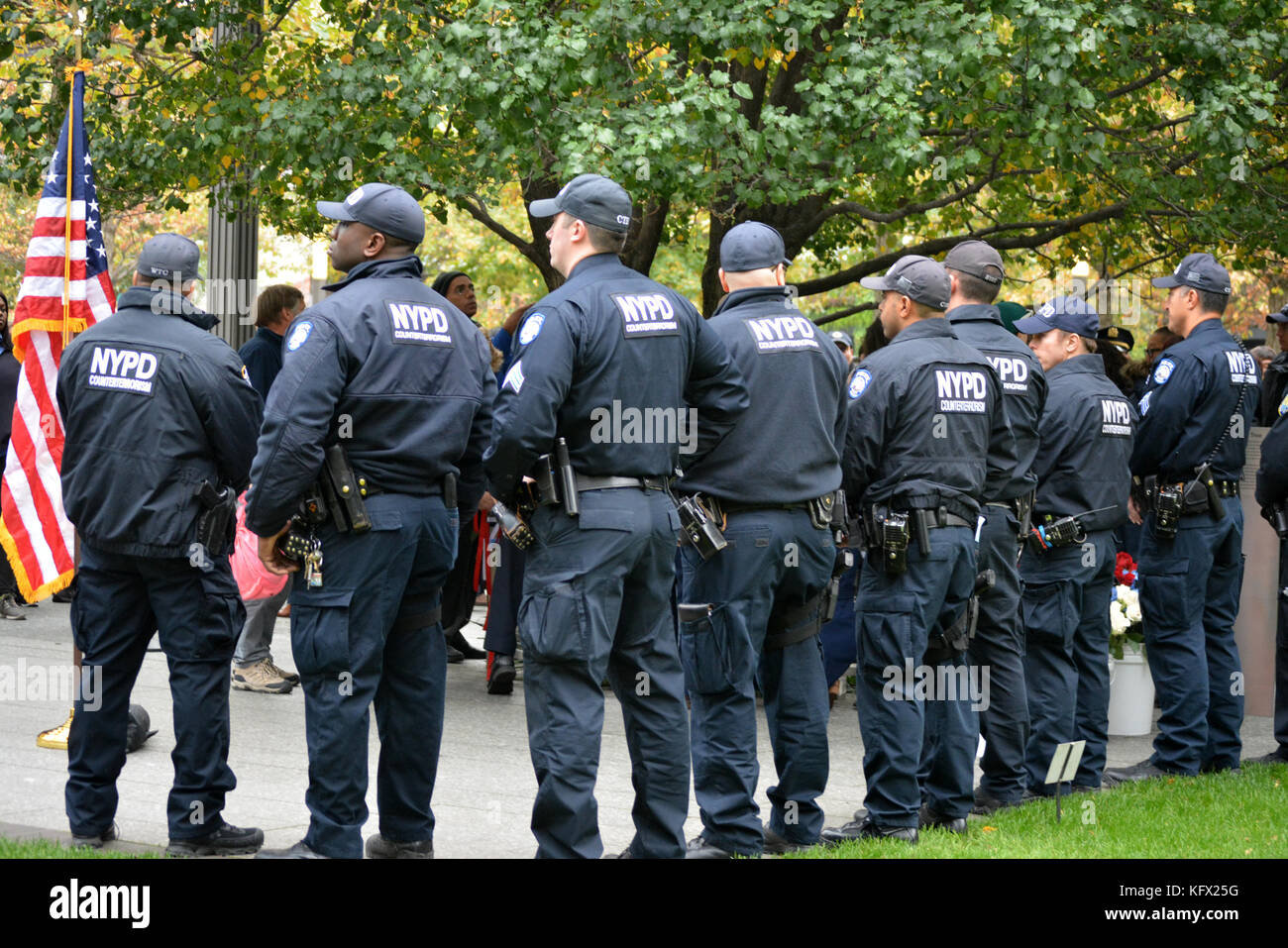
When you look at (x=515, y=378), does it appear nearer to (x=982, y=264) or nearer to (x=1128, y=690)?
(x=982, y=264)

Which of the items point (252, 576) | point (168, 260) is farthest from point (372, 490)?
point (252, 576)

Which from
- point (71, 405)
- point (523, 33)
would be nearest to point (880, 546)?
point (71, 405)

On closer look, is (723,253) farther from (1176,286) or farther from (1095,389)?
(1176,286)

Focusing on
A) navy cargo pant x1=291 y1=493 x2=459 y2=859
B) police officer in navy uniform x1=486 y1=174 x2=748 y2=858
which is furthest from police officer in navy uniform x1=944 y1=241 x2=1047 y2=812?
navy cargo pant x1=291 y1=493 x2=459 y2=859

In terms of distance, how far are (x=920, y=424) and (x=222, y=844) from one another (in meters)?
3.03

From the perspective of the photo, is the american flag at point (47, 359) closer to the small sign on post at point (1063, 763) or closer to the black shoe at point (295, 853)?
the black shoe at point (295, 853)

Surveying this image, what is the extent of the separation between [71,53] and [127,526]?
21.8 ft

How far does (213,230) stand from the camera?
12836 millimetres

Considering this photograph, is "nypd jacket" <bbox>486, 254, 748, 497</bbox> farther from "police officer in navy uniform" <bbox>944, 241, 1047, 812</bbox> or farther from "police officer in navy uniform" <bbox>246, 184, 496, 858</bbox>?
"police officer in navy uniform" <bbox>944, 241, 1047, 812</bbox>

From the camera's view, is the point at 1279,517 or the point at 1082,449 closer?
the point at 1082,449

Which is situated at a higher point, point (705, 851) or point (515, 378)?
point (515, 378)

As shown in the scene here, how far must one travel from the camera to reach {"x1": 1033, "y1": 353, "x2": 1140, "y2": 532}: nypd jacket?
7141mm

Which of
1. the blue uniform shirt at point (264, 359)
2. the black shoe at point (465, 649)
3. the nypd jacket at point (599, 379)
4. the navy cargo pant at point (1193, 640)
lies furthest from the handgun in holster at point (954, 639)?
the black shoe at point (465, 649)

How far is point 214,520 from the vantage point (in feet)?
18.4
